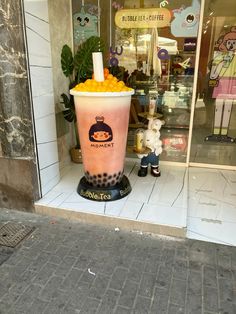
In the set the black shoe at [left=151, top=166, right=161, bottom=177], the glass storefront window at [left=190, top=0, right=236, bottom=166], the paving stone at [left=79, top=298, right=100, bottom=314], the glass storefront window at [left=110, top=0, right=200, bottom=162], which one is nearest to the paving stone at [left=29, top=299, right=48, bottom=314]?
the paving stone at [left=79, top=298, right=100, bottom=314]

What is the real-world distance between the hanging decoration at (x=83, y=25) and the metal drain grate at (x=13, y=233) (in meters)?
2.53

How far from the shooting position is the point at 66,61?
339cm

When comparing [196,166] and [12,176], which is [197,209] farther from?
[12,176]

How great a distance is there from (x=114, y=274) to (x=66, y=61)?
8.15 ft

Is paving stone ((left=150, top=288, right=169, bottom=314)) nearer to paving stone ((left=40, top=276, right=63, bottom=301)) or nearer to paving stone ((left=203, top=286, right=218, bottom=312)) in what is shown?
paving stone ((left=203, top=286, right=218, bottom=312))

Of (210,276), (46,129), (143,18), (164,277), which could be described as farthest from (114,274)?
(143,18)

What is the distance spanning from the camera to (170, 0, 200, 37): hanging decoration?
11.3 ft

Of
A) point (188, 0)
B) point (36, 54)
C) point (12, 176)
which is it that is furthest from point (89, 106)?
point (188, 0)

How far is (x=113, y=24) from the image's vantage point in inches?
146

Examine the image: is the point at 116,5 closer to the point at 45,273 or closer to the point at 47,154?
the point at 47,154

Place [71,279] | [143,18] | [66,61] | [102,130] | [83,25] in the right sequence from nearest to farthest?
[71,279] < [102,130] < [66,61] < [143,18] < [83,25]

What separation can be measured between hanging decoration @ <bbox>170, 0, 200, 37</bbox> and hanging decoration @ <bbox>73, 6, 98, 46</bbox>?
1.03m

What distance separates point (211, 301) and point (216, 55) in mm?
3005

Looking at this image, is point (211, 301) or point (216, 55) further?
point (216, 55)
